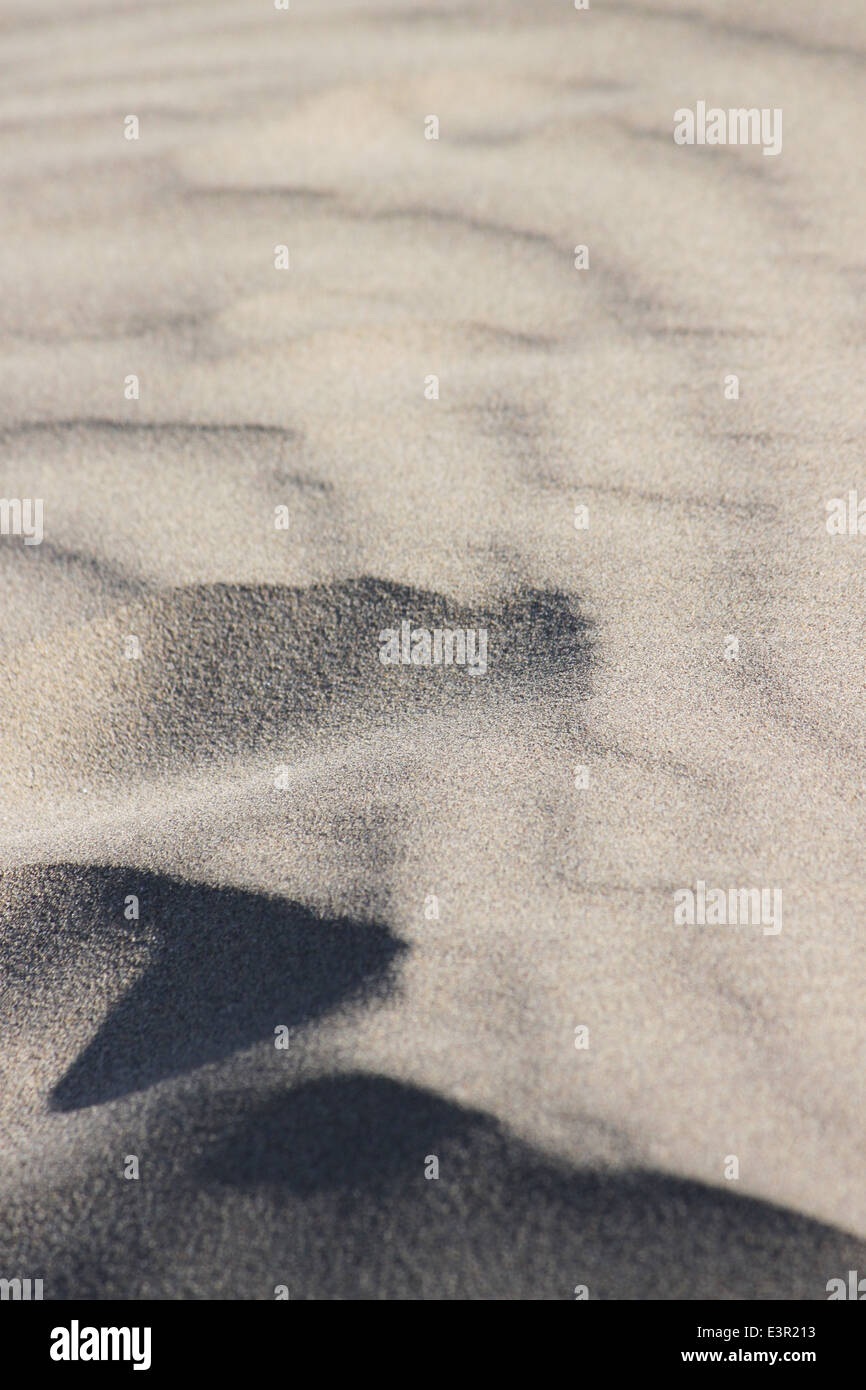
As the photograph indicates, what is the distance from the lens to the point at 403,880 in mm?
1196

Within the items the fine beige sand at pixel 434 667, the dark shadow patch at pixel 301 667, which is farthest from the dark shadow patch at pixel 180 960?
the dark shadow patch at pixel 301 667

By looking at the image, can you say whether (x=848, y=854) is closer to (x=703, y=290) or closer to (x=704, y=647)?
(x=704, y=647)

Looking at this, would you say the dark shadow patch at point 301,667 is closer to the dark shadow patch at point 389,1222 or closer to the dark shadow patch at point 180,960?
the dark shadow patch at point 180,960

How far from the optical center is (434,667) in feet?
4.99

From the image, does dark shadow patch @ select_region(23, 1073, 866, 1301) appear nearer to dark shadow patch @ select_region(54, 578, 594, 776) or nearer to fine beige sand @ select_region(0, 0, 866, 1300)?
fine beige sand @ select_region(0, 0, 866, 1300)

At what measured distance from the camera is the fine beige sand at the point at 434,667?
97 centimetres

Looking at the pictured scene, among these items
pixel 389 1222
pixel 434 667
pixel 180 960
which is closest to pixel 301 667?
pixel 434 667

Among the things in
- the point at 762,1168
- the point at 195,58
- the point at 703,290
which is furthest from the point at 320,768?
the point at 195,58

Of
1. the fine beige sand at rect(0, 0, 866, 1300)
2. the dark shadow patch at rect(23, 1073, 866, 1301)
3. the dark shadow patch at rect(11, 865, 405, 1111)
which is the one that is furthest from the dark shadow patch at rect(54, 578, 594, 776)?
the dark shadow patch at rect(23, 1073, 866, 1301)

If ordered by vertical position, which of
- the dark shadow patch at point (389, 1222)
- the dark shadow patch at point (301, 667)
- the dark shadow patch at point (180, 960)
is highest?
the dark shadow patch at point (301, 667)

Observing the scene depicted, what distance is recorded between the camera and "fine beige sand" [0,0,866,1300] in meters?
0.97

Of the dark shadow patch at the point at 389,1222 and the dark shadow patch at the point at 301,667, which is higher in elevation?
the dark shadow patch at the point at 301,667

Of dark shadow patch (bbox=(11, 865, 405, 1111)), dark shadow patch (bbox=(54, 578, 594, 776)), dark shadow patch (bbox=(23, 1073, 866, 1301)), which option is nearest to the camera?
dark shadow patch (bbox=(23, 1073, 866, 1301))

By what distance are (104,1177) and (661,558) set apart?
3.49ft
